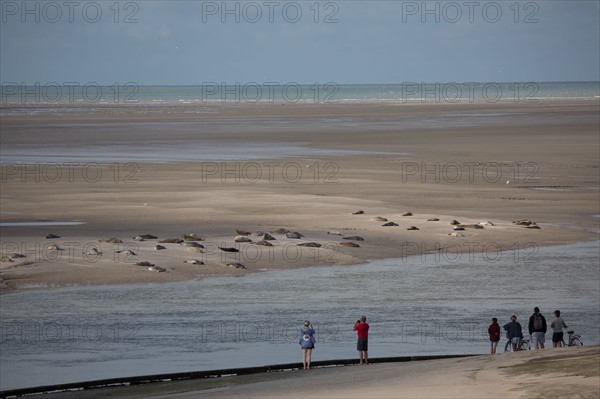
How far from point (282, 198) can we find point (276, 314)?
882 inches

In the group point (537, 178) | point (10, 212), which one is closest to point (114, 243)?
point (10, 212)

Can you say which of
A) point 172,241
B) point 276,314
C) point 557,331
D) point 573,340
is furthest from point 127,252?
point 573,340

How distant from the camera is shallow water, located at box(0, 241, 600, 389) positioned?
23.5m

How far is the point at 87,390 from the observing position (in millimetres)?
20500

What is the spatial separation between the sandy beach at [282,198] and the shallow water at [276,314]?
2283 mm

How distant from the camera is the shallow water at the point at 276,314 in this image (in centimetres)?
2350

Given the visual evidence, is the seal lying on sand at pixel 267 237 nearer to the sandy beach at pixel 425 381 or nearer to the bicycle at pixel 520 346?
the bicycle at pixel 520 346

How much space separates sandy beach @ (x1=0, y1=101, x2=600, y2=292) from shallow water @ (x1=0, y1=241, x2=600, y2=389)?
2.28 meters

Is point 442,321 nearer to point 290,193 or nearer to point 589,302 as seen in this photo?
point 589,302

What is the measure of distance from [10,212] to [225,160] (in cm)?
2388

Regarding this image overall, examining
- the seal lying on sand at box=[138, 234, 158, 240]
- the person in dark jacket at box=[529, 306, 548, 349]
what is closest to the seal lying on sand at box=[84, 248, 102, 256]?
the seal lying on sand at box=[138, 234, 158, 240]

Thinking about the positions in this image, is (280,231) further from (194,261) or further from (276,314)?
(276,314)

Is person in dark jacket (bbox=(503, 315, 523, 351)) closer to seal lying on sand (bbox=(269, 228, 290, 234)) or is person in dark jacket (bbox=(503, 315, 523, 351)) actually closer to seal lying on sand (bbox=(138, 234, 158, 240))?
seal lying on sand (bbox=(269, 228, 290, 234))

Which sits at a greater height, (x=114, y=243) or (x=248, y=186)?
(x=248, y=186)
